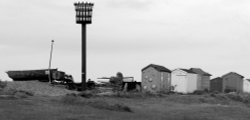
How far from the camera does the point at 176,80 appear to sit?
47.6 meters

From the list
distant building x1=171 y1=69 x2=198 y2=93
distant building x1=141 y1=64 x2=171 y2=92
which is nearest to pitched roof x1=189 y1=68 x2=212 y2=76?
distant building x1=171 y1=69 x2=198 y2=93

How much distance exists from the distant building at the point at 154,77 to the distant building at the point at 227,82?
1352cm

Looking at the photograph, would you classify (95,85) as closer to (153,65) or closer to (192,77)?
(153,65)

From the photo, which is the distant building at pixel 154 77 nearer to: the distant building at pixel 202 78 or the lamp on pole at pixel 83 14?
the lamp on pole at pixel 83 14

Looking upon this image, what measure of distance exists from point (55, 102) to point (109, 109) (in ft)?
6.78

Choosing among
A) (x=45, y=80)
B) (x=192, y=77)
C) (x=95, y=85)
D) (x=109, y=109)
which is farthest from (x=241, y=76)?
(x=109, y=109)

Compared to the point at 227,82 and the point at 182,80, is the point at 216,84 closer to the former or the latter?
the point at 227,82

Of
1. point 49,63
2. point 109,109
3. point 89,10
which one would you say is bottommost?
point 109,109

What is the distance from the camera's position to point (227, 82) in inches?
2285

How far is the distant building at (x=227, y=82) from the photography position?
5706cm

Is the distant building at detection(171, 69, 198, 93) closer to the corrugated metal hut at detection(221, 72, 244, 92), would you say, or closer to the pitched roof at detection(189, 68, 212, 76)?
the pitched roof at detection(189, 68, 212, 76)

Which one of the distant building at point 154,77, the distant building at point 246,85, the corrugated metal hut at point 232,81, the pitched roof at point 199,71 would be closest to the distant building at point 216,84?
the corrugated metal hut at point 232,81

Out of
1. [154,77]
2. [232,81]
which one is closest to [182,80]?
[154,77]

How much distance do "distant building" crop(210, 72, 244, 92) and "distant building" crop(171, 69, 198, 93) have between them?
29.7 ft
